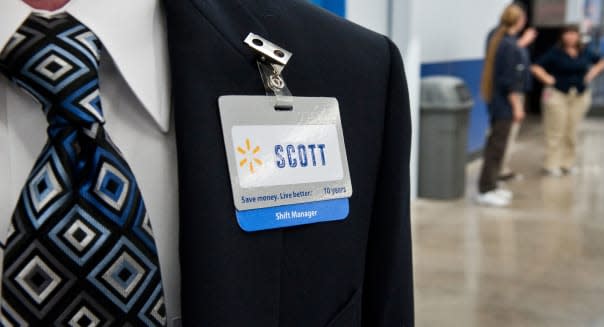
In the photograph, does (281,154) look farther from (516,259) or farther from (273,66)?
(516,259)

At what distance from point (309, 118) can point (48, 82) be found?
28 centimetres

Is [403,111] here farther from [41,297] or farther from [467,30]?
[467,30]

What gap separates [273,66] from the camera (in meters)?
0.60

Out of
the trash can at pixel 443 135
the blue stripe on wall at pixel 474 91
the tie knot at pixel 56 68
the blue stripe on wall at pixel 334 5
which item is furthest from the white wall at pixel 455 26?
the tie knot at pixel 56 68

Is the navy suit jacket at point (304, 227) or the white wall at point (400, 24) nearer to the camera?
the navy suit jacket at point (304, 227)

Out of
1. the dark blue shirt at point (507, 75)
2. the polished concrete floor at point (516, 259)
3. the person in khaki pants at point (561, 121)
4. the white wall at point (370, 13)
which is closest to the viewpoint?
the polished concrete floor at point (516, 259)

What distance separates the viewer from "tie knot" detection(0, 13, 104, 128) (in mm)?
462

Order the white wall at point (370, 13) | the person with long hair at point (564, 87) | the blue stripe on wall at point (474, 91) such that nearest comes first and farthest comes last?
the white wall at point (370, 13) < the person with long hair at point (564, 87) < the blue stripe on wall at point (474, 91)

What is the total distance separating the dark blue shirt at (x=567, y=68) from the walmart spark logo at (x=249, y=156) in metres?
5.32

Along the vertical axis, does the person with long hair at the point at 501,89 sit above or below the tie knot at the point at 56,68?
below

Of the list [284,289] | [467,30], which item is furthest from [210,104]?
[467,30]

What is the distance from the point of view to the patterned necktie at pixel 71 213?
17.6 inches

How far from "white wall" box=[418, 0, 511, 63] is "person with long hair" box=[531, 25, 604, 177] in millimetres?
761

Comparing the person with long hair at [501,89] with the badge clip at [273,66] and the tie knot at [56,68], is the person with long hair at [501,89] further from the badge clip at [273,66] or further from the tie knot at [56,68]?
the tie knot at [56,68]
